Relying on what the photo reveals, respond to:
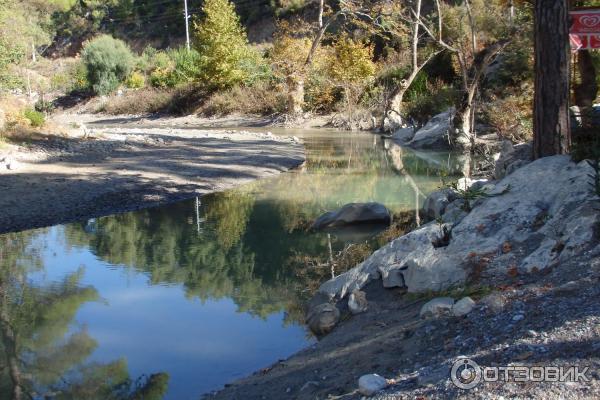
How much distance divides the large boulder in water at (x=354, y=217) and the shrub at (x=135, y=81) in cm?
3587

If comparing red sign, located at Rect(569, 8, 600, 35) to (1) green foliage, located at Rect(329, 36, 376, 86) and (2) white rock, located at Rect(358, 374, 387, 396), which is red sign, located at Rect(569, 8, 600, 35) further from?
(1) green foliage, located at Rect(329, 36, 376, 86)

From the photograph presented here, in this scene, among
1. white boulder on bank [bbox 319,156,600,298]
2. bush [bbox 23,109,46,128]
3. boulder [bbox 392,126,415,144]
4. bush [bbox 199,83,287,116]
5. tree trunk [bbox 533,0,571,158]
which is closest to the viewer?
white boulder on bank [bbox 319,156,600,298]

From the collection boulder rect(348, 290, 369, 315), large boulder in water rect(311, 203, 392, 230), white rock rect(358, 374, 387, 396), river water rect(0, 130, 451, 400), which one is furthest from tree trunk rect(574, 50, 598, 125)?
white rock rect(358, 374, 387, 396)

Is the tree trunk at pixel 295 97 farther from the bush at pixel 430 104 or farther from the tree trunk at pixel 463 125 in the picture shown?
the tree trunk at pixel 463 125

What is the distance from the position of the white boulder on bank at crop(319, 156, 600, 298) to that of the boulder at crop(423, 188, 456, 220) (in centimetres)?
264

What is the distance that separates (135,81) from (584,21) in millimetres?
38878

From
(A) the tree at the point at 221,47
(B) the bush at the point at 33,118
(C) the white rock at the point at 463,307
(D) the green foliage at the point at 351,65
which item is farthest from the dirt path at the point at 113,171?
(A) the tree at the point at 221,47

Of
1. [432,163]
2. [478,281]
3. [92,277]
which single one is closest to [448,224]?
[478,281]

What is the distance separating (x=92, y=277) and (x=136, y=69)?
133 feet

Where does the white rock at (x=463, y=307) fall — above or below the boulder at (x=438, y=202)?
above

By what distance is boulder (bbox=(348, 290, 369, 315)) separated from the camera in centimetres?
666

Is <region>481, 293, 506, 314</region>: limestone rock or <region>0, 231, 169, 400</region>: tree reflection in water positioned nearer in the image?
<region>481, 293, 506, 314</region>: limestone rock

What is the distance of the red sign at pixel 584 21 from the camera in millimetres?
9328

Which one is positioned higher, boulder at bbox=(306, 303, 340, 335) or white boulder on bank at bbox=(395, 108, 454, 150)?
white boulder on bank at bbox=(395, 108, 454, 150)
